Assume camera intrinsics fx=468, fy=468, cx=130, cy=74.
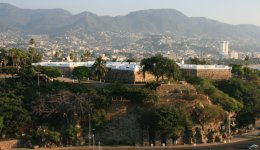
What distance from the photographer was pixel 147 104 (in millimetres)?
54062

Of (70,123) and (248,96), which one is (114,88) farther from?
(248,96)

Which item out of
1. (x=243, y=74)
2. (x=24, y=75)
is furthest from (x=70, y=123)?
(x=243, y=74)

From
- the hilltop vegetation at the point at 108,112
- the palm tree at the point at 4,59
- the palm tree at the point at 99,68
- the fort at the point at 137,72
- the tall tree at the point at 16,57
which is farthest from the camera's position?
the palm tree at the point at 4,59

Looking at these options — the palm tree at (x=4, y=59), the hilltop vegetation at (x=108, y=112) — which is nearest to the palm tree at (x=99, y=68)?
the hilltop vegetation at (x=108, y=112)

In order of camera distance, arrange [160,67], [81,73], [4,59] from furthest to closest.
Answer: [4,59], [81,73], [160,67]

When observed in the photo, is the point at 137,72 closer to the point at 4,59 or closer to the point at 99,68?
the point at 99,68

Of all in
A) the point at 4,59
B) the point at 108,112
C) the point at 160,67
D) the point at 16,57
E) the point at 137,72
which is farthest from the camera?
the point at 4,59

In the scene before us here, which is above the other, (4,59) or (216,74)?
(4,59)

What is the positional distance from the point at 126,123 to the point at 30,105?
11.4 metres

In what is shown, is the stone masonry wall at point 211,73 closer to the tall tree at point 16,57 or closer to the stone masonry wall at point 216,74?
the stone masonry wall at point 216,74

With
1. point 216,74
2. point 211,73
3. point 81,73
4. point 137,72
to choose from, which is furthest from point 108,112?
point 216,74

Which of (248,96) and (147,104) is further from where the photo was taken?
(248,96)

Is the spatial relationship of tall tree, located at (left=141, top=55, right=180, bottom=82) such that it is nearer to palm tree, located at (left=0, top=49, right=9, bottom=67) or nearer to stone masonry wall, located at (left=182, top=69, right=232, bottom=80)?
stone masonry wall, located at (left=182, top=69, right=232, bottom=80)

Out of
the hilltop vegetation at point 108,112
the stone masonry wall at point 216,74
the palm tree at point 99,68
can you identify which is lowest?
the hilltop vegetation at point 108,112
